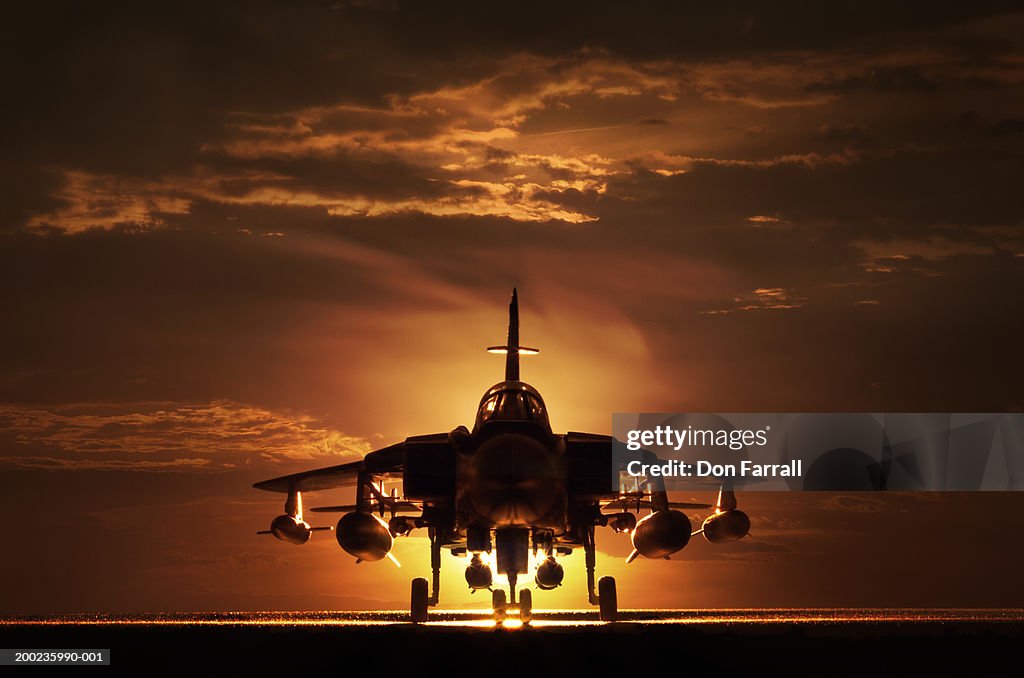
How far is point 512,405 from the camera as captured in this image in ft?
95.0

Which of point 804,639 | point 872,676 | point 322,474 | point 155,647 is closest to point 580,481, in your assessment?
point 322,474

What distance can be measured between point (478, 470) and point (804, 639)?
10193mm

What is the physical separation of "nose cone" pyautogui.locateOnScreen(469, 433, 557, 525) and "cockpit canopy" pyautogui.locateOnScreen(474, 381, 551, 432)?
1.56 meters

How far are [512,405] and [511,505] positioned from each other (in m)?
3.11

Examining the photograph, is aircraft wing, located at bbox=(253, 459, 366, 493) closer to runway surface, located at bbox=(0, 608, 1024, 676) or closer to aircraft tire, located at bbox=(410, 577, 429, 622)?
aircraft tire, located at bbox=(410, 577, 429, 622)

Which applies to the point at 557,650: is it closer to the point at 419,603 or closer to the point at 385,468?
the point at 419,603

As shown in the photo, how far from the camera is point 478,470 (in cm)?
2681

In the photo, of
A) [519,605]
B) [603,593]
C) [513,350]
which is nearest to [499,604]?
[519,605]

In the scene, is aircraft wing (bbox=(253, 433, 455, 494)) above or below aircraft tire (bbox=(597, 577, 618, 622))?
above

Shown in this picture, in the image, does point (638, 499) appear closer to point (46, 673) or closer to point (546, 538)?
point (546, 538)

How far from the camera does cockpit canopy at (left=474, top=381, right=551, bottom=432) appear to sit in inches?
1136

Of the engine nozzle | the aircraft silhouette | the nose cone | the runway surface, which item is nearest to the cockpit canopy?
the aircraft silhouette

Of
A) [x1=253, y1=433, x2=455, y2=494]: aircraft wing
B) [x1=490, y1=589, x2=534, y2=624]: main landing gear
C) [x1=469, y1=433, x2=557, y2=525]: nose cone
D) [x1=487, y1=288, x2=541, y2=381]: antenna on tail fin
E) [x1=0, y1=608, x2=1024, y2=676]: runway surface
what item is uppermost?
[x1=487, y1=288, x2=541, y2=381]: antenna on tail fin

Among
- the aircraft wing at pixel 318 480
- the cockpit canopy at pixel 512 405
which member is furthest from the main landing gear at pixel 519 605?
the aircraft wing at pixel 318 480
